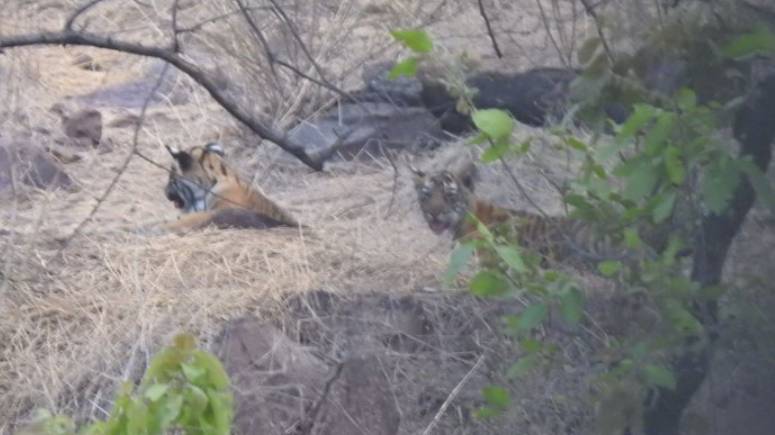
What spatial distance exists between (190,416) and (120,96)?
6513 millimetres

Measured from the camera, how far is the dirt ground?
502cm

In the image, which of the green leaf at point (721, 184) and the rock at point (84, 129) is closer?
the green leaf at point (721, 184)

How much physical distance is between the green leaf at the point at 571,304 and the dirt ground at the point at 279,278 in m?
0.43

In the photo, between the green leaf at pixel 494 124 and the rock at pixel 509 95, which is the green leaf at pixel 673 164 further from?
the rock at pixel 509 95

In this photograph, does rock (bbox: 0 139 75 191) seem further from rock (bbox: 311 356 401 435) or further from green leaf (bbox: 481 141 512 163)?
green leaf (bbox: 481 141 512 163)

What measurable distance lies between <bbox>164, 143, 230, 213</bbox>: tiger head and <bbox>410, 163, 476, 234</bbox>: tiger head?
101 centimetres

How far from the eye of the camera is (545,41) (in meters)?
7.70

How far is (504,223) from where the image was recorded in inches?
176

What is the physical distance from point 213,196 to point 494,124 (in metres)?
3.49

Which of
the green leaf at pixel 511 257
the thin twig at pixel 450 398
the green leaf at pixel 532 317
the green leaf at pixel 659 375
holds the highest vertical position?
the green leaf at pixel 511 257

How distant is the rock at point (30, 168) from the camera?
7203 mm

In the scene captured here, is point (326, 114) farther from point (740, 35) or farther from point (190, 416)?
point (190, 416)

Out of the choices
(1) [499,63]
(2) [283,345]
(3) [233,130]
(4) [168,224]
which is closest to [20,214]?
(4) [168,224]

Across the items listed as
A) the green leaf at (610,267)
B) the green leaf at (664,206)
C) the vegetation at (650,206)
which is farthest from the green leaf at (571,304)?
the green leaf at (664,206)
